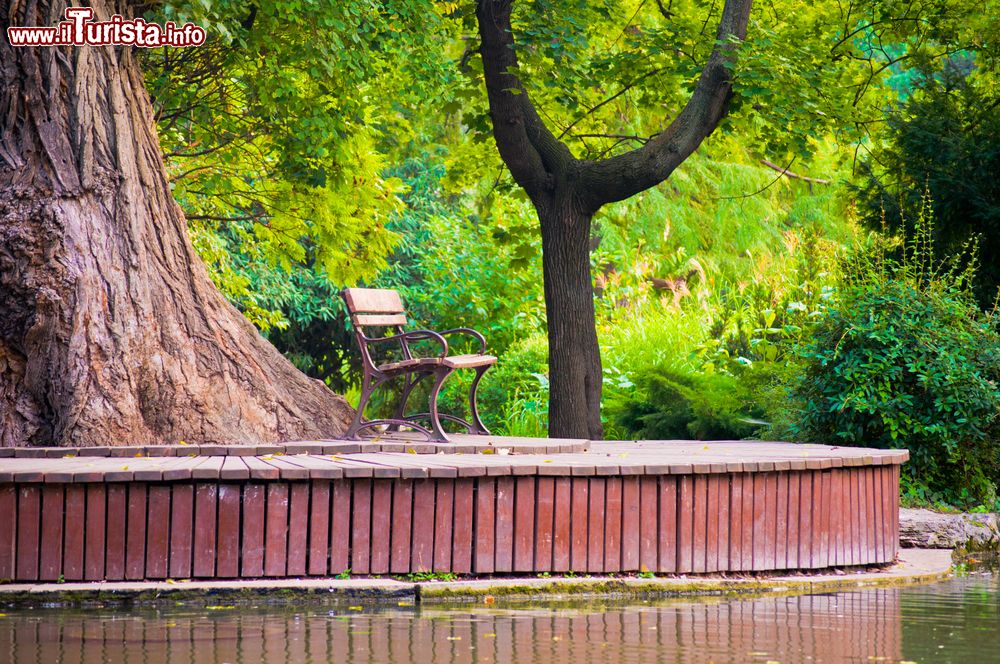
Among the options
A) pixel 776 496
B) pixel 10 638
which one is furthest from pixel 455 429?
pixel 10 638

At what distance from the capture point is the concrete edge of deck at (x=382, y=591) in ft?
21.2

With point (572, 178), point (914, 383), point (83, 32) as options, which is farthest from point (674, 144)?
point (83, 32)

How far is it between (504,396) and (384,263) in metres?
2.28

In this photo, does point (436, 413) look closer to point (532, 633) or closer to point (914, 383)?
point (532, 633)

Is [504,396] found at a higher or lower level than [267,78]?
lower

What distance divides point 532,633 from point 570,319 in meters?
6.29

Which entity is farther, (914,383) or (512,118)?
(512,118)

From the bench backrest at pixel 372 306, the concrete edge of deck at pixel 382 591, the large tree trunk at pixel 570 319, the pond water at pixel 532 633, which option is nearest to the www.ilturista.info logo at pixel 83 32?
the bench backrest at pixel 372 306

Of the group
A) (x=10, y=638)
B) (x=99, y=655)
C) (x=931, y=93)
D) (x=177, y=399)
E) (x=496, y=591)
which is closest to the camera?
(x=99, y=655)

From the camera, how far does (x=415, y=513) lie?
6973mm

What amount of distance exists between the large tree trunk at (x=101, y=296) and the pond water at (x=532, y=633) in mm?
2416

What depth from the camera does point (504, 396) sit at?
A: 16.1 meters

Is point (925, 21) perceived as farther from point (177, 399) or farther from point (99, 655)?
point (99, 655)

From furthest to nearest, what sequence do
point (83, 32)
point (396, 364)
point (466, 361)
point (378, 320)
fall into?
point (378, 320)
point (83, 32)
point (466, 361)
point (396, 364)
